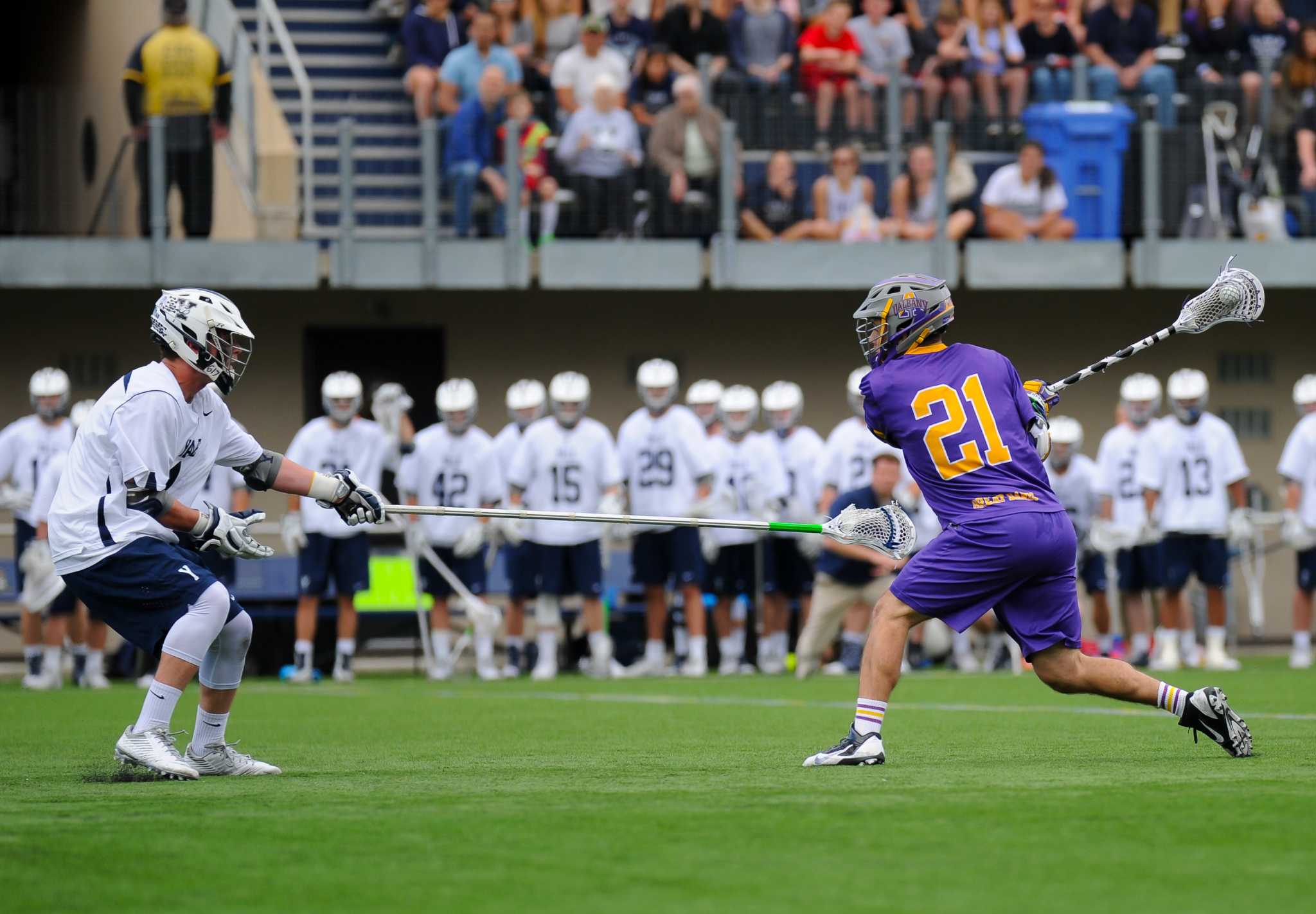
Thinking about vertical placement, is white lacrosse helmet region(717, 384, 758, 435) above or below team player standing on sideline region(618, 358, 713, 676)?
above

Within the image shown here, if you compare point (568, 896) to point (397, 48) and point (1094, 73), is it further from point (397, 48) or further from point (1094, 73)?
point (397, 48)

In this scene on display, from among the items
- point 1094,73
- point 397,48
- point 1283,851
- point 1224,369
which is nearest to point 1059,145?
point 1094,73

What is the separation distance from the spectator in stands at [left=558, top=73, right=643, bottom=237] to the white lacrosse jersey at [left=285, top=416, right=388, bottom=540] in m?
3.37

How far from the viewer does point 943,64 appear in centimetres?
1877

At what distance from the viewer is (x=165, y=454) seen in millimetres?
7316

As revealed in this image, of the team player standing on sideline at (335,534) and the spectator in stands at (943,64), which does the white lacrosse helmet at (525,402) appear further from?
the spectator in stands at (943,64)

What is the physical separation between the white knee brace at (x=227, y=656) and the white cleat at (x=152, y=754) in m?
0.34

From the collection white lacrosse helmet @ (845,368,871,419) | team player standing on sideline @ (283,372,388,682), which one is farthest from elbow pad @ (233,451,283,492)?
team player standing on sideline @ (283,372,388,682)

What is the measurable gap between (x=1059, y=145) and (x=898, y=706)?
27.8 ft

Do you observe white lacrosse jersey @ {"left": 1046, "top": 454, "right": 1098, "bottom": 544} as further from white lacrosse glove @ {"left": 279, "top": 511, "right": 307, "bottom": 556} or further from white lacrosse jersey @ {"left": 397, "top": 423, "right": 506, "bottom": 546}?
white lacrosse glove @ {"left": 279, "top": 511, "right": 307, "bottom": 556}

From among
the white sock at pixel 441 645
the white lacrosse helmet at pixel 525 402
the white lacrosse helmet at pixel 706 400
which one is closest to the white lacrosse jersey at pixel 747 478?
the white lacrosse helmet at pixel 706 400

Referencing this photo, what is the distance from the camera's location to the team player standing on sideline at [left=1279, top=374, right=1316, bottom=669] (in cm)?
1568

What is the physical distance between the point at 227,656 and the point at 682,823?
2518 millimetres

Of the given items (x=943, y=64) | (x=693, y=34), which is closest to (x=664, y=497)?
(x=693, y=34)
